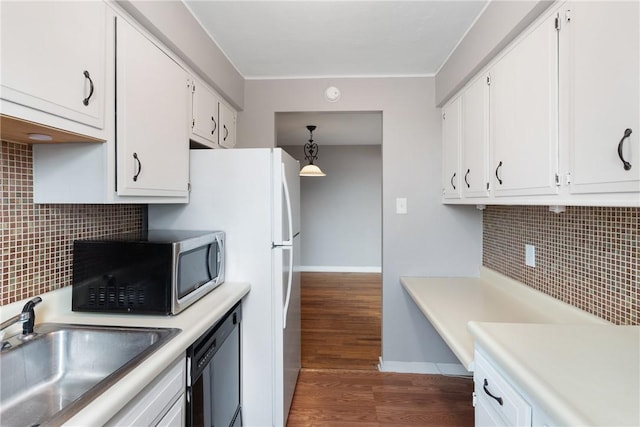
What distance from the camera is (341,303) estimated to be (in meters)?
4.07

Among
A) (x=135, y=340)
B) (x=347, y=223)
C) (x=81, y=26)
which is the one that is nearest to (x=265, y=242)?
(x=135, y=340)

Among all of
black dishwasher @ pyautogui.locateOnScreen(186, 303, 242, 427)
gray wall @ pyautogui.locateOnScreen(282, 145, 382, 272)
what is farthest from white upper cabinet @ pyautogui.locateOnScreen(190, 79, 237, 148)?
gray wall @ pyautogui.locateOnScreen(282, 145, 382, 272)

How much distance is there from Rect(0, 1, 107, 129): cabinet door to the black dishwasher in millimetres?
916

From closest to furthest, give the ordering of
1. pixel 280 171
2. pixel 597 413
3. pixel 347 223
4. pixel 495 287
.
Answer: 1. pixel 597 413
2. pixel 280 171
3. pixel 495 287
4. pixel 347 223

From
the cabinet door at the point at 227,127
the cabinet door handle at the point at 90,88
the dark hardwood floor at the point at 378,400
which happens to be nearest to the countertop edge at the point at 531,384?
the dark hardwood floor at the point at 378,400

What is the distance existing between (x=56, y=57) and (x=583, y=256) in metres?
2.16

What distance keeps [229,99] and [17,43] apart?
1.49 m

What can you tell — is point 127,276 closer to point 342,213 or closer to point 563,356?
point 563,356

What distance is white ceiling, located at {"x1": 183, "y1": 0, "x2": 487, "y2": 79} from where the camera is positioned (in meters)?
1.60

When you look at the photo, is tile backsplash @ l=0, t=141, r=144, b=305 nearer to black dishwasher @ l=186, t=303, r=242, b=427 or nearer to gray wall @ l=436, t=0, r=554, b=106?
black dishwasher @ l=186, t=303, r=242, b=427

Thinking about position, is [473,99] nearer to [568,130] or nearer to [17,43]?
[568,130]

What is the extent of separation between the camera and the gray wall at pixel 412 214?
7.87 feet

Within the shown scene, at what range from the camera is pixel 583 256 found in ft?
4.55

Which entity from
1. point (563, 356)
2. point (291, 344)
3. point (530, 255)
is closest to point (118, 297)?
point (291, 344)
